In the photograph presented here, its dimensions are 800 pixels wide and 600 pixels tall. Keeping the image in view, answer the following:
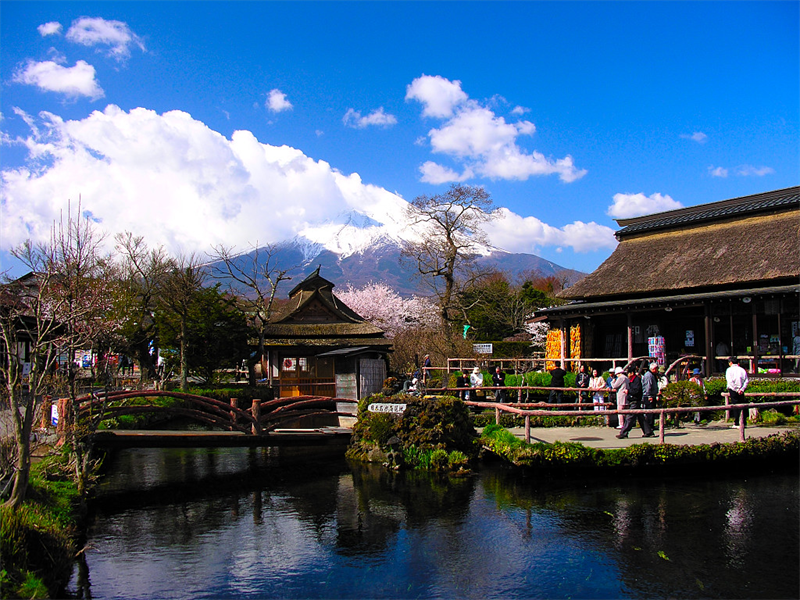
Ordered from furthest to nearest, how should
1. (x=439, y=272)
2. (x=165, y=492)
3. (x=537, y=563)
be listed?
(x=439, y=272), (x=165, y=492), (x=537, y=563)

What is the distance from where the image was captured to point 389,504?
41.5 feet

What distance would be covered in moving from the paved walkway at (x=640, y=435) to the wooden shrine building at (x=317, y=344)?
8.02 m

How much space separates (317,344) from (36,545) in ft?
76.6

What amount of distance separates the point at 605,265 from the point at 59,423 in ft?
87.9

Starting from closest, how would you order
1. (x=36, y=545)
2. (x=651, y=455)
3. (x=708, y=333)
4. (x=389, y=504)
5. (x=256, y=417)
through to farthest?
(x=36, y=545) < (x=389, y=504) < (x=651, y=455) < (x=256, y=417) < (x=708, y=333)

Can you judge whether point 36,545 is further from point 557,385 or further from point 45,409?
point 557,385

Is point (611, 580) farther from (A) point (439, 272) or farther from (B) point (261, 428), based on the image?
(A) point (439, 272)

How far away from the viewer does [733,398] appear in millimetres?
16906

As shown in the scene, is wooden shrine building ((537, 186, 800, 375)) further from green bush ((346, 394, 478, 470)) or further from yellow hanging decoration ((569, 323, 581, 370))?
green bush ((346, 394, 478, 470))

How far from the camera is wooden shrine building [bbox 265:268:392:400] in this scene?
24.4 m

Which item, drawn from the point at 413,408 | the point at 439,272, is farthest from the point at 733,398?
the point at 439,272

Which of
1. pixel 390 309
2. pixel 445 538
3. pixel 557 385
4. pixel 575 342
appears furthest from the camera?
pixel 390 309

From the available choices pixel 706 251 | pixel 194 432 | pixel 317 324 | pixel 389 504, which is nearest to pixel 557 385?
pixel 389 504

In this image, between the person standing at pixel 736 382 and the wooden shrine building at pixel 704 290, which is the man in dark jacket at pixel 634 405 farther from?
the wooden shrine building at pixel 704 290
